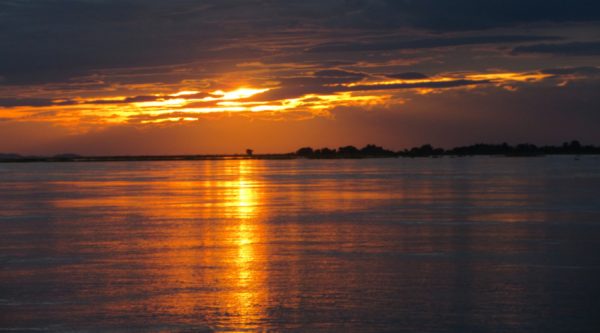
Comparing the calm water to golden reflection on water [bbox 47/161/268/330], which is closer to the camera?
the calm water

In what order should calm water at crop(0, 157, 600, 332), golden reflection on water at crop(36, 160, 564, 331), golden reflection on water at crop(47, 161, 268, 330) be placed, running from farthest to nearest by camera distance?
golden reflection on water at crop(36, 160, 564, 331) < golden reflection on water at crop(47, 161, 268, 330) < calm water at crop(0, 157, 600, 332)

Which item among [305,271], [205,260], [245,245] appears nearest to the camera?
[305,271]

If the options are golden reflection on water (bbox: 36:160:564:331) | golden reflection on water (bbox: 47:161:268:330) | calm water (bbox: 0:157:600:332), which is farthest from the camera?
golden reflection on water (bbox: 36:160:564:331)

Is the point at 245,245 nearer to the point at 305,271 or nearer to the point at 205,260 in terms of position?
the point at 205,260

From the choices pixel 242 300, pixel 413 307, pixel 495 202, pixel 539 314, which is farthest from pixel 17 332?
pixel 495 202

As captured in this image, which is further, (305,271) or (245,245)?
(245,245)

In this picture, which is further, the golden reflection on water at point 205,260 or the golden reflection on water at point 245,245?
the golden reflection on water at point 245,245

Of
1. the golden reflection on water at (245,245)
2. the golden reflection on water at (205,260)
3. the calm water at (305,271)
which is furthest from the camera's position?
the golden reflection on water at (245,245)

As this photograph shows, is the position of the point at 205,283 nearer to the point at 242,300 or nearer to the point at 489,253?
the point at 242,300

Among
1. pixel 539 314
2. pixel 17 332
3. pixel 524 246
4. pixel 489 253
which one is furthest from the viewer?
pixel 524 246

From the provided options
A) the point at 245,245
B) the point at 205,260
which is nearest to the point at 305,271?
the point at 205,260

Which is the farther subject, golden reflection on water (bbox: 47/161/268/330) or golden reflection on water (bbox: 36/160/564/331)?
golden reflection on water (bbox: 36/160/564/331)

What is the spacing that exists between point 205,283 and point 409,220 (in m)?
11.8

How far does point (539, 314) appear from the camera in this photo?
11.2 m
